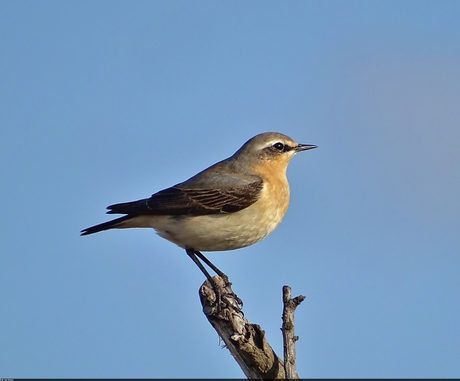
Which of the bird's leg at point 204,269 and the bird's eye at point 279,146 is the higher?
the bird's eye at point 279,146

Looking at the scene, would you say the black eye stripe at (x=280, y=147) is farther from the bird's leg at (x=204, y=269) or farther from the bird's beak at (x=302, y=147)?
the bird's leg at (x=204, y=269)

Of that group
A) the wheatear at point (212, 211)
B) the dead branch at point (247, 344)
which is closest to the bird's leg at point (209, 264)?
the wheatear at point (212, 211)

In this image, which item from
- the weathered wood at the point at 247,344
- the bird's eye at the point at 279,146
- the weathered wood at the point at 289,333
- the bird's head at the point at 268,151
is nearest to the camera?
the weathered wood at the point at 289,333

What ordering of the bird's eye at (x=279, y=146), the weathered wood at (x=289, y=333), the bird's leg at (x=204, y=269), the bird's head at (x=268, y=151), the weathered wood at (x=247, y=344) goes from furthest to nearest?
the bird's eye at (x=279, y=146) → the bird's head at (x=268, y=151) → the bird's leg at (x=204, y=269) → the weathered wood at (x=247, y=344) → the weathered wood at (x=289, y=333)

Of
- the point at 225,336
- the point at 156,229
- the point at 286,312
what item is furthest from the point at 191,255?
the point at 286,312

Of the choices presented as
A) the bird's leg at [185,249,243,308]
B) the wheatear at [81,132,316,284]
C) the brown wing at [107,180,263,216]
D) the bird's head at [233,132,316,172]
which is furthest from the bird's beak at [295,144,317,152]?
the bird's leg at [185,249,243,308]

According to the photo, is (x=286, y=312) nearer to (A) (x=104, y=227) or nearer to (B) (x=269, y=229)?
(B) (x=269, y=229)

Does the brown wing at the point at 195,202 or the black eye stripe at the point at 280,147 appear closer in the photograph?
the brown wing at the point at 195,202

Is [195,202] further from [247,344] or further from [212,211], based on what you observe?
[247,344]
